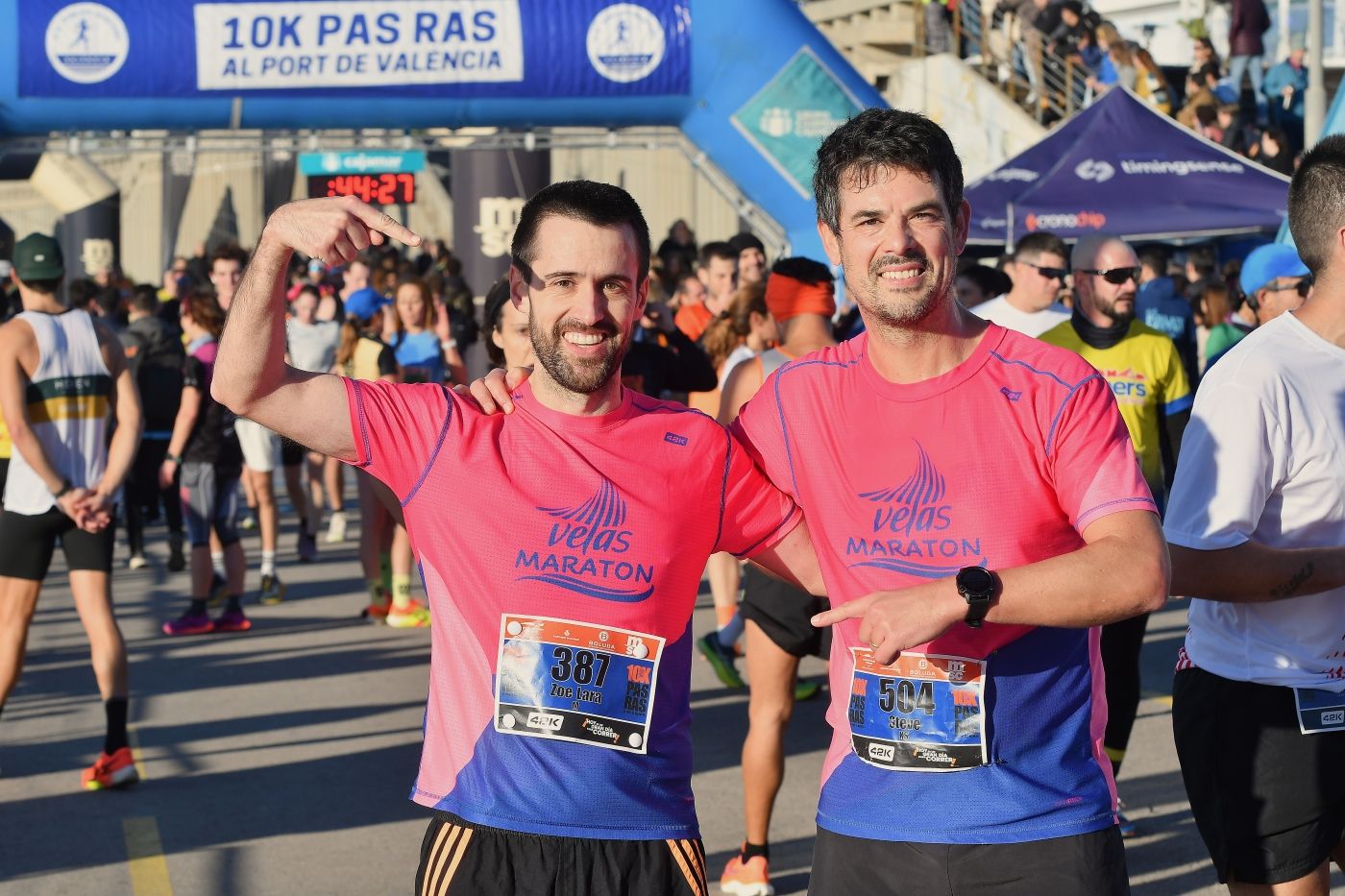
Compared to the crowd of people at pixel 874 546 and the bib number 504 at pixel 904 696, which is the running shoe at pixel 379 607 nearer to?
the crowd of people at pixel 874 546

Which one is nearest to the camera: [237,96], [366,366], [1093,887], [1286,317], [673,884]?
[1093,887]

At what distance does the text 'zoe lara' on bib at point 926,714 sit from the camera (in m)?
2.75

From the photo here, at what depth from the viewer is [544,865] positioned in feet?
9.40

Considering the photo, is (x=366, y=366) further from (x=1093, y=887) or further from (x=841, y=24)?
(x=841, y=24)

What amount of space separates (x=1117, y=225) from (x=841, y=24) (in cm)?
1375

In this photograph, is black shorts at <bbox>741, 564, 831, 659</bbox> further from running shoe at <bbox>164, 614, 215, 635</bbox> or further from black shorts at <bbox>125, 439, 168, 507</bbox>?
black shorts at <bbox>125, 439, 168, 507</bbox>

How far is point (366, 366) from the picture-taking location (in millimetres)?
9773

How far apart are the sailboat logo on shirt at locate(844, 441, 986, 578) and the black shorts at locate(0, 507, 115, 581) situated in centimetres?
447

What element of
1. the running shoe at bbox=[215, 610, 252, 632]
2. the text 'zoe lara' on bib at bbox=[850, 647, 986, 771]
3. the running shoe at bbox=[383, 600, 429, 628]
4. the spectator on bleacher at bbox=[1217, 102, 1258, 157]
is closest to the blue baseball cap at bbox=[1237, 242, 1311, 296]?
the text 'zoe lara' on bib at bbox=[850, 647, 986, 771]

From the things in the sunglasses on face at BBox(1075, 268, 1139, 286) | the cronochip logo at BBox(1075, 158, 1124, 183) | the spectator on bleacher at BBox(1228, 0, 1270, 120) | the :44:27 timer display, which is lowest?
the sunglasses on face at BBox(1075, 268, 1139, 286)

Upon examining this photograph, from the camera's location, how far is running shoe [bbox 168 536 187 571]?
40.0 ft

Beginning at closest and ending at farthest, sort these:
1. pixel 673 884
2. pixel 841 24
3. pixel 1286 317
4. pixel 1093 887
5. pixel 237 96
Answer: pixel 1093 887, pixel 673 884, pixel 1286 317, pixel 237 96, pixel 841 24

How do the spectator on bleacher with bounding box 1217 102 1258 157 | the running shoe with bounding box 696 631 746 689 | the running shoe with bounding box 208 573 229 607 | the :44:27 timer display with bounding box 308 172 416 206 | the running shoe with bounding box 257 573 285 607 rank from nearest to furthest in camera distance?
the running shoe with bounding box 696 631 746 689 → the running shoe with bounding box 208 573 229 607 → the running shoe with bounding box 257 573 285 607 → the :44:27 timer display with bounding box 308 172 416 206 → the spectator on bleacher with bounding box 1217 102 1258 157

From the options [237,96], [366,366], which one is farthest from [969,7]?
[366,366]
